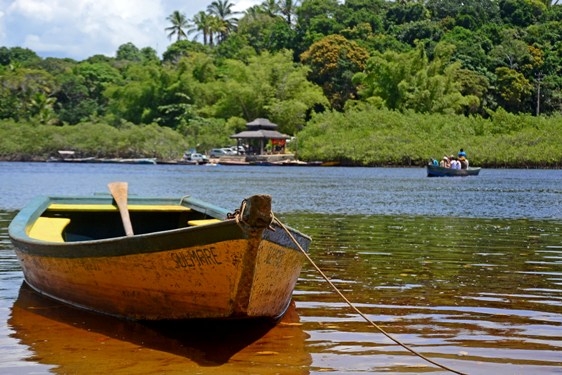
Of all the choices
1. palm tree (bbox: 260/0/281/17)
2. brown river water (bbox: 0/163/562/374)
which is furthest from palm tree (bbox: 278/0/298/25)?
brown river water (bbox: 0/163/562/374)

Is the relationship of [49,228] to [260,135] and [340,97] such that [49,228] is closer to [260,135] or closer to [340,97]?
[260,135]

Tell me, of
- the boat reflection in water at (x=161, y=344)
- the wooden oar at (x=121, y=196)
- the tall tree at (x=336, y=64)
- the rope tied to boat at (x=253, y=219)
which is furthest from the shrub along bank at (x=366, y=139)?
the rope tied to boat at (x=253, y=219)

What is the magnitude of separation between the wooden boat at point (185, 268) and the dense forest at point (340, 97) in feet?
182

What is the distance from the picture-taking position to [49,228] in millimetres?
9703

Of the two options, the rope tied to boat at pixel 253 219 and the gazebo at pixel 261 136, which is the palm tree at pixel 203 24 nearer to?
the gazebo at pixel 261 136

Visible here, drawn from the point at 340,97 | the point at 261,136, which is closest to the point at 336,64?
the point at 340,97

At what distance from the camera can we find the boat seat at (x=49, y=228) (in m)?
9.08

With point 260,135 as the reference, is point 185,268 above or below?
below

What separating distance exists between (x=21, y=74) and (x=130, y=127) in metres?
11.8

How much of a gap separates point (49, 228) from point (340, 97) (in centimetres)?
6820

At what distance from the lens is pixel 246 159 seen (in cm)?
6656

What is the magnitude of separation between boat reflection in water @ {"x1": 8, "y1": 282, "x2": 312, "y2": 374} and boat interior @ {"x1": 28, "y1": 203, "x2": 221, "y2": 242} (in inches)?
112

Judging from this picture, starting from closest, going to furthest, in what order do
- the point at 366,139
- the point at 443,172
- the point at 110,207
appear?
the point at 110,207, the point at 443,172, the point at 366,139

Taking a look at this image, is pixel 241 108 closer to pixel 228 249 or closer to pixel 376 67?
pixel 376 67
